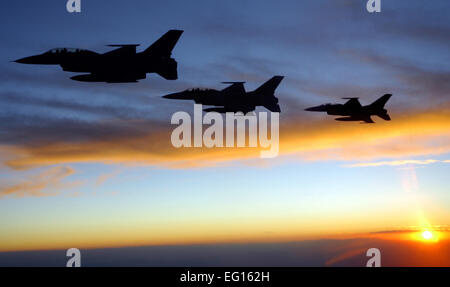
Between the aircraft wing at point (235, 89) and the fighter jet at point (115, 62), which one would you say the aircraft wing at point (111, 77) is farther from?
the aircraft wing at point (235, 89)

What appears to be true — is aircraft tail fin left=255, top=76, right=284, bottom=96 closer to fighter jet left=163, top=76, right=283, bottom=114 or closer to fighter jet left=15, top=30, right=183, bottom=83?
fighter jet left=163, top=76, right=283, bottom=114

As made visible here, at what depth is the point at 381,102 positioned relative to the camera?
92750 millimetres

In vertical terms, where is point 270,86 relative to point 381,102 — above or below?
below

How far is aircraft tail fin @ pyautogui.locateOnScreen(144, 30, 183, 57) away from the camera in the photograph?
58.2 m

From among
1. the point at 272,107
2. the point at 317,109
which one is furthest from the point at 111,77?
the point at 317,109

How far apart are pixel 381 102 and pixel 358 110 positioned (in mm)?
5527

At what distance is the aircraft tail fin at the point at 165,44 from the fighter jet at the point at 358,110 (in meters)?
41.9

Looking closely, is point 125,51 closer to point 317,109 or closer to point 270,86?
point 270,86

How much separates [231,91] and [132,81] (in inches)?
805
